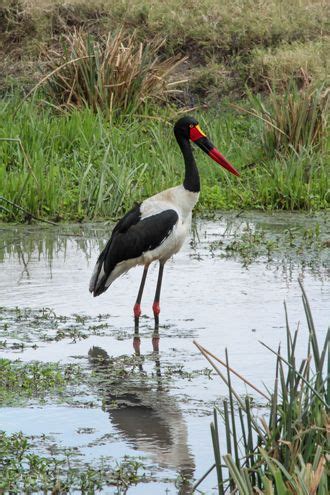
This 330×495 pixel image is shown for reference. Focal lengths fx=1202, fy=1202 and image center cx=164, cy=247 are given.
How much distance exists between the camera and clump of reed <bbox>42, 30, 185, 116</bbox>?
1171 centimetres

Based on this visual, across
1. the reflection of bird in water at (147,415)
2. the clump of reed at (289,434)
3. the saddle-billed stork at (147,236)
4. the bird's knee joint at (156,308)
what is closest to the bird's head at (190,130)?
the saddle-billed stork at (147,236)

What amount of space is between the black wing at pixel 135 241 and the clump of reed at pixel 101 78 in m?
4.57

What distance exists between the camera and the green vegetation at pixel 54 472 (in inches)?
169

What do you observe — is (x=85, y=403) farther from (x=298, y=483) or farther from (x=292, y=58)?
(x=292, y=58)

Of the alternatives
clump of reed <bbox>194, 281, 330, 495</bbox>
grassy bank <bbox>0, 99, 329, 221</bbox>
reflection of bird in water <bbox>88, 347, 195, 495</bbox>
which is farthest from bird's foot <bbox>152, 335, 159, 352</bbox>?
grassy bank <bbox>0, 99, 329, 221</bbox>

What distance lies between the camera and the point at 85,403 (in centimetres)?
535

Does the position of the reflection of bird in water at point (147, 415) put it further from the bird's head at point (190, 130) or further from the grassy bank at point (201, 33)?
the grassy bank at point (201, 33)

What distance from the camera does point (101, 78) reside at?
38.3 feet

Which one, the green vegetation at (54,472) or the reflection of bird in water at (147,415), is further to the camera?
the reflection of bird in water at (147,415)

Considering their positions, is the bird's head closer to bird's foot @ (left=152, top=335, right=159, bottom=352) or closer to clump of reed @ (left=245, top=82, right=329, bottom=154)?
bird's foot @ (left=152, top=335, right=159, bottom=352)

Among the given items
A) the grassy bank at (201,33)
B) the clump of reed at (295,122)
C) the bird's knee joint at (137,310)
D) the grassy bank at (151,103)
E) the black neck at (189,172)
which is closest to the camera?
the bird's knee joint at (137,310)

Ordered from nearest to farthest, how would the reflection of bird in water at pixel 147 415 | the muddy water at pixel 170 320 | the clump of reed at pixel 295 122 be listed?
1. the reflection of bird in water at pixel 147 415
2. the muddy water at pixel 170 320
3. the clump of reed at pixel 295 122

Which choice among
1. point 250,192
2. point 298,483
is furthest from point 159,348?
point 250,192

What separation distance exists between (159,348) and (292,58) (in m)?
7.62
